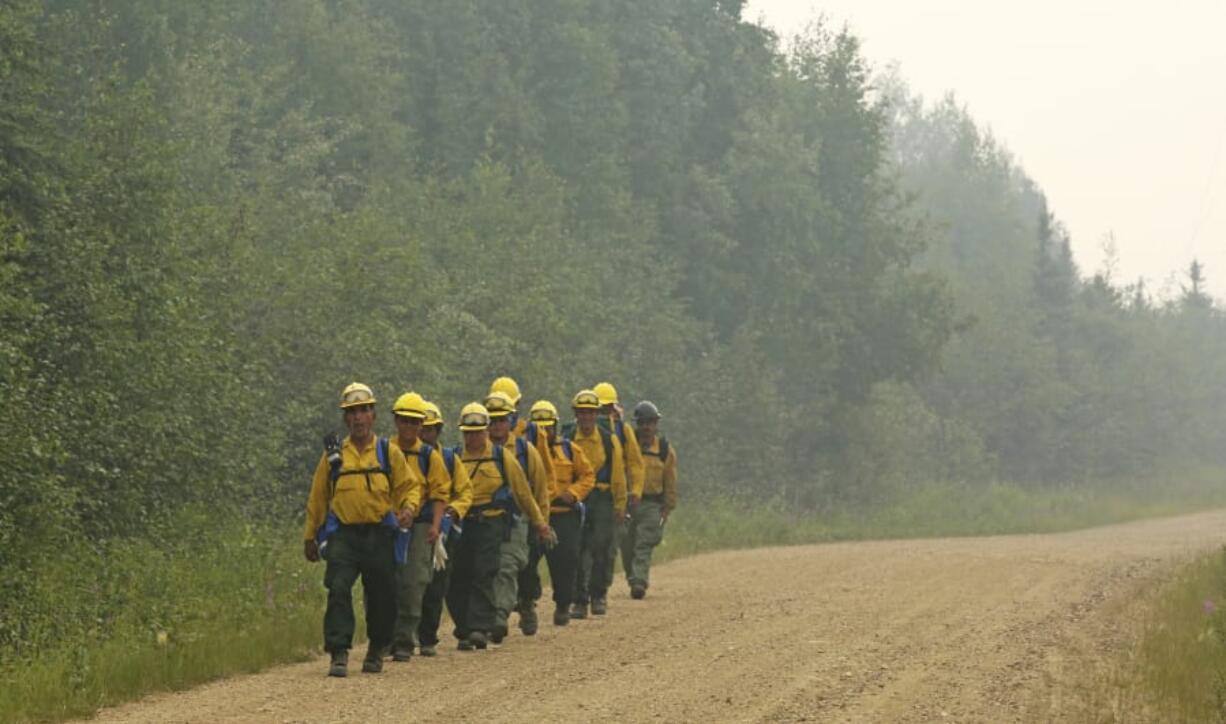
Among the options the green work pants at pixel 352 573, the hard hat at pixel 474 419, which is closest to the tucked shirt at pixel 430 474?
the green work pants at pixel 352 573

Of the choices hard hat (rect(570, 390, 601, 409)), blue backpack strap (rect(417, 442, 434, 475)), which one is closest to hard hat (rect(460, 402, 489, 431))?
blue backpack strap (rect(417, 442, 434, 475))

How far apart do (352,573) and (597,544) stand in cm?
547

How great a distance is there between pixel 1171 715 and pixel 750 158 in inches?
1803

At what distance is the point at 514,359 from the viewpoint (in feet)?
121

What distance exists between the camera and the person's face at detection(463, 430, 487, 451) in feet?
53.2

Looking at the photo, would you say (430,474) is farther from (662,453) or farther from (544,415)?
(662,453)

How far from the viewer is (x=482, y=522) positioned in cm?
1619

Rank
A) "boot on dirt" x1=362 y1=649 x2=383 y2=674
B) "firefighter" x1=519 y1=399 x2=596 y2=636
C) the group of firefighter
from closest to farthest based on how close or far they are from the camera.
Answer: the group of firefighter, "boot on dirt" x1=362 y1=649 x2=383 y2=674, "firefighter" x1=519 y1=399 x2=596 y2=636

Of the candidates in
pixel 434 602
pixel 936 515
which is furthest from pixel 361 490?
pixel 936 515

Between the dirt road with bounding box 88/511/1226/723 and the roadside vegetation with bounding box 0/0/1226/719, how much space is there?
4.83 feet

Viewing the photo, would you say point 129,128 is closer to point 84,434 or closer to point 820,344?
point 84,434

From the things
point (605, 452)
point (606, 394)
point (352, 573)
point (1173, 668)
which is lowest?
point (1173, 668)

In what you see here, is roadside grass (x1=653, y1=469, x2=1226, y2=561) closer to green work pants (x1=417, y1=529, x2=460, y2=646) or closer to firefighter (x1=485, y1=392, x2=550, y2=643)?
firefighter (x1=485, y1=392, x2=550, y2=643)

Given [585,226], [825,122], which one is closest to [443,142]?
[585,226]
